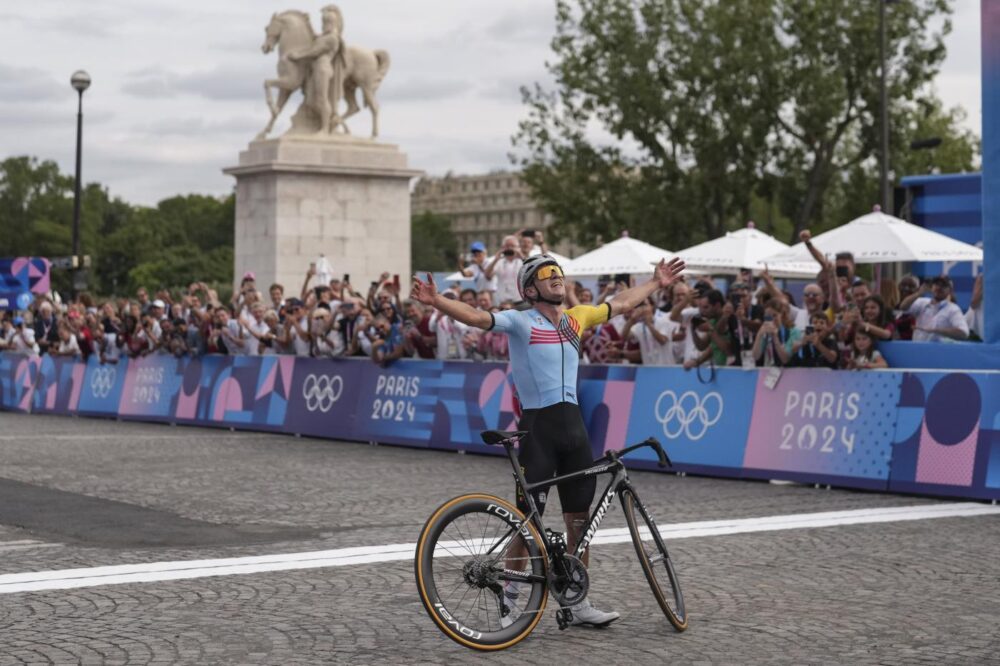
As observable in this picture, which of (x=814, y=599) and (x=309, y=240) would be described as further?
(x=309, y=240)

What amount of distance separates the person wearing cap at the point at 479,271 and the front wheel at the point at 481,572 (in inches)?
494

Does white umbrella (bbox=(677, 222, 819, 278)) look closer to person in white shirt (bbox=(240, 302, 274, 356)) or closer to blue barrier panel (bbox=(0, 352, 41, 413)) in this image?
person in white shirt (bbox=(240, 302, 274, 356))

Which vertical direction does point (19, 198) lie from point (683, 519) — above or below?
above

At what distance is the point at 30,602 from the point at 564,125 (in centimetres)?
4910

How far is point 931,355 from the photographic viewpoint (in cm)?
1564

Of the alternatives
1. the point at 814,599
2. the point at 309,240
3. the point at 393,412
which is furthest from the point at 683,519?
the point at 309,240

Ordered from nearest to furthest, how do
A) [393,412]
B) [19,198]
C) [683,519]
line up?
1. [683,519]
2. [393,412]
3. [19,198]

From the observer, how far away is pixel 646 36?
5634cm

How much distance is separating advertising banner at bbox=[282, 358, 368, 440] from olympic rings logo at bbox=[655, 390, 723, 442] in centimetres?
535

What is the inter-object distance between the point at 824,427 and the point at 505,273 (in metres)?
6.04

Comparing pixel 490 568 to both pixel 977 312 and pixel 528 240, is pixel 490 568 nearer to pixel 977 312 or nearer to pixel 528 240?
pixel 528 240

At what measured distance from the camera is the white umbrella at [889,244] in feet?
67.4

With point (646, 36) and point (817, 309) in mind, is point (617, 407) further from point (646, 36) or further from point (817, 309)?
point (646, 36)

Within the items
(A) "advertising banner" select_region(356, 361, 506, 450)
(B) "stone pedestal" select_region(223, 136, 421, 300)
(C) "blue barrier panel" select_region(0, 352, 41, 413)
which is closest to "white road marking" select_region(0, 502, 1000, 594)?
(A) "advertising banner" select_region(356, 361, 506, 450)
